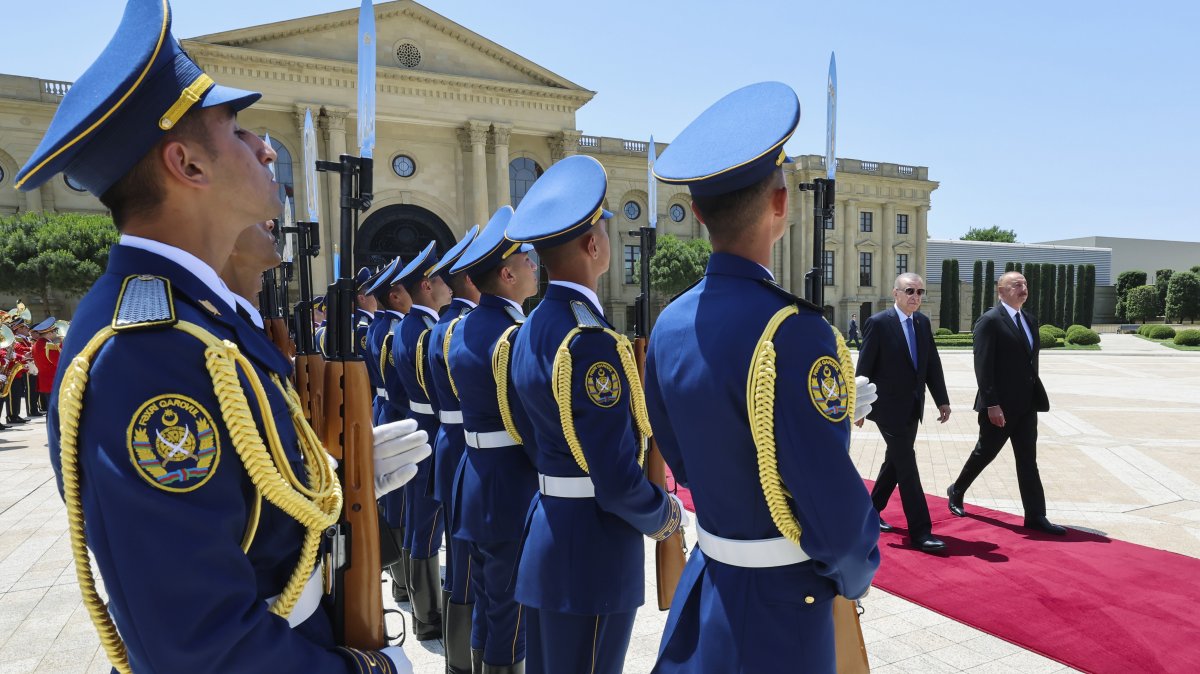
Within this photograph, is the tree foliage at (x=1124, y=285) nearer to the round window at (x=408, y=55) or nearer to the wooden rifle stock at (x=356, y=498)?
the round window at (x=408, y=55)

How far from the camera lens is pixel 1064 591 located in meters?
4.34

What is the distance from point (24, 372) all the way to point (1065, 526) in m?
18.6

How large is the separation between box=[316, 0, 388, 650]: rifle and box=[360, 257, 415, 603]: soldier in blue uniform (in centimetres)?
336

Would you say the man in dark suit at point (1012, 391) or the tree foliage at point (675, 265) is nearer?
the man in dark suit at point (1012, 391)

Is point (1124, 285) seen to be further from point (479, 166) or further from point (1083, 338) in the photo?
point (479, 166)

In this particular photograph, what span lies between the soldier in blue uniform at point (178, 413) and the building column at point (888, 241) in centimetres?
5237

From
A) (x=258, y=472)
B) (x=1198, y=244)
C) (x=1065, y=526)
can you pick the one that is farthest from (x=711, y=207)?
(x=1198, y=244)

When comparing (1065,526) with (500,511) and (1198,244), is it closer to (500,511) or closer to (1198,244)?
(500,511)

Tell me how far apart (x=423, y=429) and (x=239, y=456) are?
269 centimetres

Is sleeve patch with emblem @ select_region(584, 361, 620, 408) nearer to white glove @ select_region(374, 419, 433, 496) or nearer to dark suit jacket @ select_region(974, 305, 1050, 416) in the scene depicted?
white glove @ select_region(374, 419, 433, 496)

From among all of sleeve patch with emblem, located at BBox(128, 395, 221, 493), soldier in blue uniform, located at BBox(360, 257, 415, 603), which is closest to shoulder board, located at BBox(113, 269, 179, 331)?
sleeve patch with emblem, located at BBox(128, 395, 221, 493)

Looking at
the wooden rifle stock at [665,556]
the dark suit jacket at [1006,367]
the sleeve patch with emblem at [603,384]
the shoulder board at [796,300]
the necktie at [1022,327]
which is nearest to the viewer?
the shoulder board at [796,300]

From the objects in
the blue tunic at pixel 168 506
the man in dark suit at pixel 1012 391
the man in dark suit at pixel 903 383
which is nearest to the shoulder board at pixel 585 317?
Answer: the blue tunic at pixel 168 506

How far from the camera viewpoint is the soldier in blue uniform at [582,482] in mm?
2451
